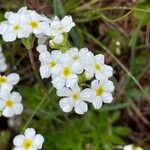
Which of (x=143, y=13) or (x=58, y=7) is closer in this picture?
(x=58, y=7)

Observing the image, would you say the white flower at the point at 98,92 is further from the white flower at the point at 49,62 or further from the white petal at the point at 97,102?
the white flower at the point at 49,62

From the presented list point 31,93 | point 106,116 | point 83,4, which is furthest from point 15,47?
point 106,116

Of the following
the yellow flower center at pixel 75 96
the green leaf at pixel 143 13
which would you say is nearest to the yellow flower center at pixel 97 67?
the yellow flower center at pixel 75 96

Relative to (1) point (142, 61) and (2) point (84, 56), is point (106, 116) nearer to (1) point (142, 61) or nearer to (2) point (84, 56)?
(1) point (142, 61)

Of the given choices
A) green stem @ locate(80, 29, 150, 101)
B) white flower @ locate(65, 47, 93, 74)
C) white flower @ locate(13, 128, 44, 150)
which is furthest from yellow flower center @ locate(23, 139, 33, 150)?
green stem @ locate(80, 29, 150, 101)

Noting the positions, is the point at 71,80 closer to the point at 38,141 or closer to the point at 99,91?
the point at 99,91

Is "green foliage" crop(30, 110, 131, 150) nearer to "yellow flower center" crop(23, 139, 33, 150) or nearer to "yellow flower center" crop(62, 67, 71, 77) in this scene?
"yellow flower center" crop(23, 139, 33, 150)

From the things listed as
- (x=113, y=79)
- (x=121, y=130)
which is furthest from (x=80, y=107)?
(x=121, y=130)
